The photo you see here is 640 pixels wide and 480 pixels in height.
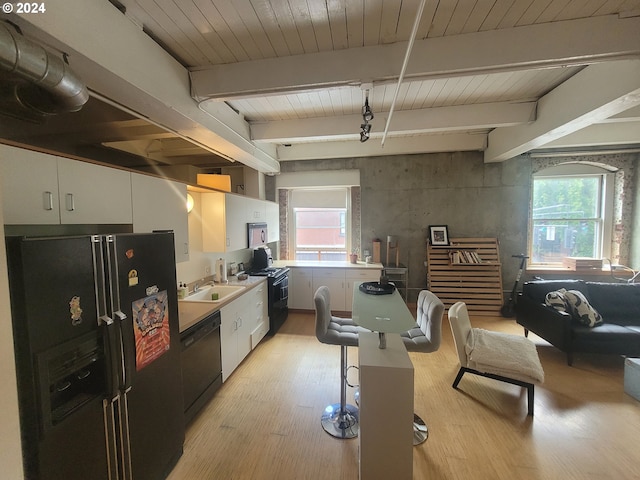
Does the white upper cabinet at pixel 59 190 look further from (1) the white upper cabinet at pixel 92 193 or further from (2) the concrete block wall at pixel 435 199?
(2) the concrete block wall at pixel 435 199

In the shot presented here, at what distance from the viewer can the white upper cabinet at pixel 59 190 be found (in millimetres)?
1111

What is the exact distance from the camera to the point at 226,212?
2.88 meters

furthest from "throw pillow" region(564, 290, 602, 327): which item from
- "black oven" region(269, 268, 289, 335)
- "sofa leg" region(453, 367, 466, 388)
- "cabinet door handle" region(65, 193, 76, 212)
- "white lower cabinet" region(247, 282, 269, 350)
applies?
"cabinet door handle" region(65, 193, 76, 212)

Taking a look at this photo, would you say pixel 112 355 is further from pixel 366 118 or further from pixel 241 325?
pixel 366 118

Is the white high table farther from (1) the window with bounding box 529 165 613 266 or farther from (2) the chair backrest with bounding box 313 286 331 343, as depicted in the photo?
(1) the window with bounding box 529 165 613 266

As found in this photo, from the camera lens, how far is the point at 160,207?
1994mm

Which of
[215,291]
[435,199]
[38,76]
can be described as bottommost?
[215,291]

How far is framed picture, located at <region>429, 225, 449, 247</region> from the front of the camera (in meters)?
4.36

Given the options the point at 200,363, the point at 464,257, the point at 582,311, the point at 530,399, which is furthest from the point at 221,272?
the point at 582,311

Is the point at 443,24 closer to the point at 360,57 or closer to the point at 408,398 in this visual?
the point at 360,57

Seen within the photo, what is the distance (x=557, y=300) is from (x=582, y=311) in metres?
0.22

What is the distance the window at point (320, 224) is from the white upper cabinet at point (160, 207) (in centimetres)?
271

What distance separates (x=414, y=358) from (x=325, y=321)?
160cm

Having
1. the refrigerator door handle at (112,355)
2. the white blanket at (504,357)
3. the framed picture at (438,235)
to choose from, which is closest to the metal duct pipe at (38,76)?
the refrigerator door handle at (112,355)
